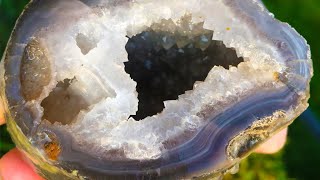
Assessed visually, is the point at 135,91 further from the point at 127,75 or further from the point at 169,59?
the point at 169,59

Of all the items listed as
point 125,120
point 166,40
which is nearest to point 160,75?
point 166,40

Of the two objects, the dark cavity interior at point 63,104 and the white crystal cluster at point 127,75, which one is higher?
the white crystal cluster at point 127,75

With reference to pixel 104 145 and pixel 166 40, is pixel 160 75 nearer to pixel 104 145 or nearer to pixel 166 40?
pixel 166 40

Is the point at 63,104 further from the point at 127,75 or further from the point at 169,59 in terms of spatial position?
the point at 169,59

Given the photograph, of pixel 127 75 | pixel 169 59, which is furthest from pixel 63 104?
pixel 169 59

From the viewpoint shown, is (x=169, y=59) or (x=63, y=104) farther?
(x=169, y=59)

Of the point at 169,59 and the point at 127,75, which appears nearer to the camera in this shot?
the point at 127,75
